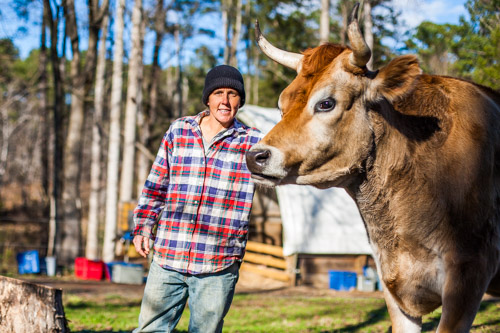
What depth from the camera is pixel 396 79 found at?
374 centimetres

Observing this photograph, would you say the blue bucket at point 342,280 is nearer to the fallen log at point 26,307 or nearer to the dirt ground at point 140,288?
the dirt ground at point 140,288

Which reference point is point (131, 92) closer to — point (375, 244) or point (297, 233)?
point (297, 233)

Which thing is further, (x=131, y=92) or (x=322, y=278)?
(x=131, y=92)

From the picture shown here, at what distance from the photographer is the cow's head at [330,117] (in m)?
3.60

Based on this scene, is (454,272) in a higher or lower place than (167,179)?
lower

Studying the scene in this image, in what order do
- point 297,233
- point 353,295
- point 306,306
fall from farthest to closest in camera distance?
point 297,233 < point 353,295 < point 306,306

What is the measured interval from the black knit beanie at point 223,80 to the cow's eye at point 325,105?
653 millimetres

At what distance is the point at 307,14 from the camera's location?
33.2 meters

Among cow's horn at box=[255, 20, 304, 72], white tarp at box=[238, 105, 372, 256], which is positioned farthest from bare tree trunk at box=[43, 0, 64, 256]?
cow's horn at box=[255, 20, 304, 72]

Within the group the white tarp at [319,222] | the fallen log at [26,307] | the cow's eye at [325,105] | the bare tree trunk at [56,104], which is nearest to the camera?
the cow's eye at [325,105]

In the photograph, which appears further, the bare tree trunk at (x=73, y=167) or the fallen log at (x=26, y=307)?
the bare tree trunk at (x=73, y=167)

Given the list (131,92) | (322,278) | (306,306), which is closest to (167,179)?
(306,306)

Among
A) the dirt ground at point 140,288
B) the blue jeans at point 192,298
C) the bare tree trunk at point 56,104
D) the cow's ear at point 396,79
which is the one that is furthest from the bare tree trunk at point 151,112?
the cow's ear at point 396,79

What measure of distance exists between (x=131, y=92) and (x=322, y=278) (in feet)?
28.4
